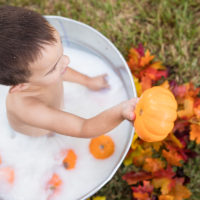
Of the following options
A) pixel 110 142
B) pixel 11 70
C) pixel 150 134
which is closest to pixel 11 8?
pixel 11 70

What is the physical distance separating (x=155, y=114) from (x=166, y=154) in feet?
2.08

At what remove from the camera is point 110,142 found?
1434mm

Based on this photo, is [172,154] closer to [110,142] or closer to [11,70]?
[110,142]

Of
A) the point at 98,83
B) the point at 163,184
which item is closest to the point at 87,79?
the point at 98,83

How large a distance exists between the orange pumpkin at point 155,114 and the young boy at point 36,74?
1.8 inches

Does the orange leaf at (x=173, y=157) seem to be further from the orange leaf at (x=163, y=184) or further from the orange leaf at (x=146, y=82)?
the orange leaf at (x=146, y=82)

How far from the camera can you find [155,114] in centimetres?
80

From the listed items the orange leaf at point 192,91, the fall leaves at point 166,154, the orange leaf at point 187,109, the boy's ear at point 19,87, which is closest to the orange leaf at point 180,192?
the fall leaves at point 166,154

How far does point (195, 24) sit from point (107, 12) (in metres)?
0.52

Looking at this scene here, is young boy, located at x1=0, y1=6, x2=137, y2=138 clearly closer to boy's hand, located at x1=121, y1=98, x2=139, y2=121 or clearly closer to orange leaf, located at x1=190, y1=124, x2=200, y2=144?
boy's hand, located at x1=121, y1=98, x2=139, y2=121

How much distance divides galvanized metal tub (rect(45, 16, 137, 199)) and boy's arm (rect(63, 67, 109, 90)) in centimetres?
9

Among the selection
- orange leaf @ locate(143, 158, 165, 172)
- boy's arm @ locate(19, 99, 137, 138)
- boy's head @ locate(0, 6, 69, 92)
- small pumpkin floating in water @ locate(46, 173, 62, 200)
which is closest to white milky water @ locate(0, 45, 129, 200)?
small pumpkin floating in water @ locate(46, 173, 62, 200)

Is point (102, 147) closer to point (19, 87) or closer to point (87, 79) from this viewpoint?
point (87, 79)

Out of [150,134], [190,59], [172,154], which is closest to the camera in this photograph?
[150,134]
